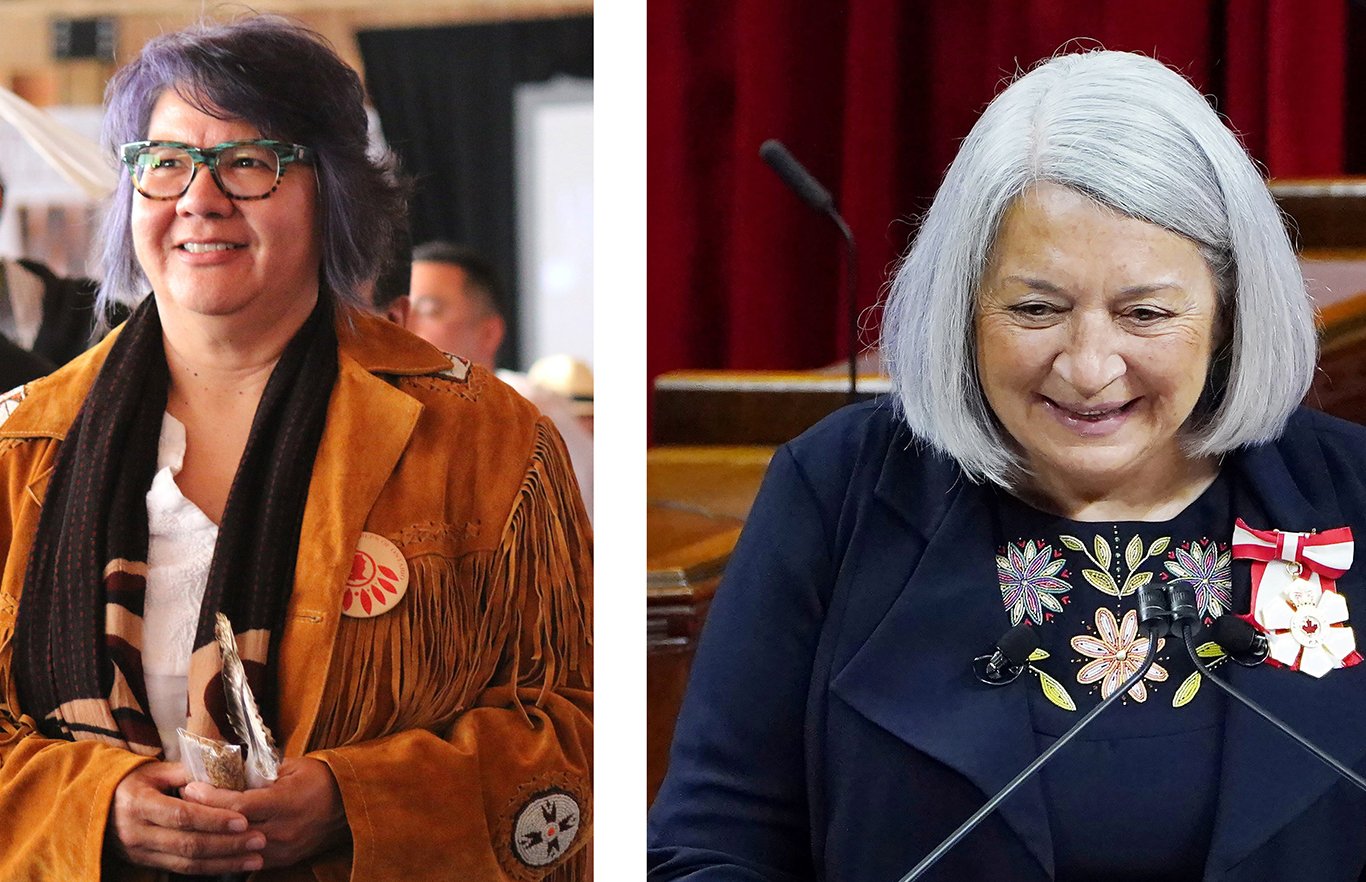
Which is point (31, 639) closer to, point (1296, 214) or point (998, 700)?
point (998, 700)

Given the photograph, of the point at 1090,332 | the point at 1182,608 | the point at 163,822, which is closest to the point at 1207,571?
the point at 1182,608

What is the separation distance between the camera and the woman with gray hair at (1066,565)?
1201mm

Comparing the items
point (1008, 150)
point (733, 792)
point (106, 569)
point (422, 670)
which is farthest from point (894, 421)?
point (106, 569)

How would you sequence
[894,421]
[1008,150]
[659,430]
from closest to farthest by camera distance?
[1008,150] → [894,421] → [659,430]

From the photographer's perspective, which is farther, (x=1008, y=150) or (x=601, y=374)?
(x=601, y=374)

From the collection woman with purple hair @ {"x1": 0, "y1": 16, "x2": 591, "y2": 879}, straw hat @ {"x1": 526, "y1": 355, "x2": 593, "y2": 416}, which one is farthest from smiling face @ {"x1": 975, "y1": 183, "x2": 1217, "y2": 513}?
woman with purple hair @ {"x1": 0, "y1": 16, "x2": 591, "y2": 879}

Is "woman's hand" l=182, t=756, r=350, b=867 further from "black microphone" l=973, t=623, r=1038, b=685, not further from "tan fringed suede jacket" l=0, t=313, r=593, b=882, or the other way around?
"black microphone" l=973, t=623, r=1038, b=685

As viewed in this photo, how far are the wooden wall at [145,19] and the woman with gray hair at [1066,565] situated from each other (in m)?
0.51

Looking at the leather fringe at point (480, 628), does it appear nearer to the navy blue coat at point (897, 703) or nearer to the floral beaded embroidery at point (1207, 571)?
the navy blue coat at point (897, 703)

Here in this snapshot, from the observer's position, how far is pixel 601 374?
1.37m

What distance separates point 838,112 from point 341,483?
67cm

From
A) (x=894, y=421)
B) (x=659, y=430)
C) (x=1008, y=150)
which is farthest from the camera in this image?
(x=659, y=430)

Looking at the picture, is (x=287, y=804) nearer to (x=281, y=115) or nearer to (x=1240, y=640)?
(x=281, y=115)

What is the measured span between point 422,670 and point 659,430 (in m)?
0.40
